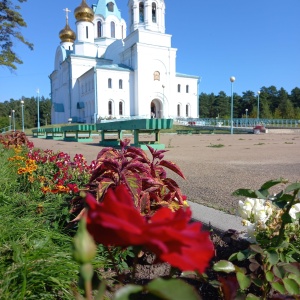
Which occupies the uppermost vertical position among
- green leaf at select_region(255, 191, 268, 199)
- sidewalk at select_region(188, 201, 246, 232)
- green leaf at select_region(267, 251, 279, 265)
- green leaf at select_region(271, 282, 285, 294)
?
green leaf at select_region(255, 191, 268, 199)

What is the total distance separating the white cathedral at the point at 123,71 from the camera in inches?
1578

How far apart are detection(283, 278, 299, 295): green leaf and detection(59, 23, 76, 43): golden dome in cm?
5370

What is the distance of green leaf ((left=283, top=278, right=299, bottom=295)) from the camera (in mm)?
876

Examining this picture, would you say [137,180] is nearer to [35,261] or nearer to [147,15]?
[35,261]

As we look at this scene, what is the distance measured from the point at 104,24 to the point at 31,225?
49.7 meters

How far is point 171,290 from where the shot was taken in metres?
0.34

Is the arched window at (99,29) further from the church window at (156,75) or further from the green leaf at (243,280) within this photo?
the green leaf at (243,280)

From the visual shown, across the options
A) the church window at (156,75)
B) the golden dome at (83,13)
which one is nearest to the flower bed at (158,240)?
the church window at (156,75)

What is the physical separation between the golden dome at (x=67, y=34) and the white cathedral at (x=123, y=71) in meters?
2.86

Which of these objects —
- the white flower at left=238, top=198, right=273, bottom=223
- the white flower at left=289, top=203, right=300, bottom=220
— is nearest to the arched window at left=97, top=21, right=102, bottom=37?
the white flower at left=238, top=198, right=273, bottom=223

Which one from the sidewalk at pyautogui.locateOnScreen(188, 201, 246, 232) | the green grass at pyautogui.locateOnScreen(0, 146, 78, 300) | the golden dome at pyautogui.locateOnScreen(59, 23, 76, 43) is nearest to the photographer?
the green grass at pyautogui.locateOnScreen(0, 146, 78, 300)

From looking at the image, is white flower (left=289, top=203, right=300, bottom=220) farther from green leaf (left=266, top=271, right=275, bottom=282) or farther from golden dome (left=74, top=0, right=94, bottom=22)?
golden dome (left=74, top=0, right=94, bottom=22)

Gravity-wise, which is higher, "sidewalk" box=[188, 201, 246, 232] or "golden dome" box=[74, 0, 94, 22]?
"golden dome" box=[74, 0, 94, 22]

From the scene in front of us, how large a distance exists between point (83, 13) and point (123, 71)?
1110cm
